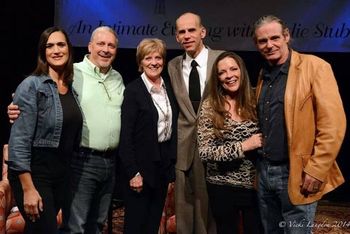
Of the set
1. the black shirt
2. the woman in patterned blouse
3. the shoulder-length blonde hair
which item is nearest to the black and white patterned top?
the woman in patterned blouse

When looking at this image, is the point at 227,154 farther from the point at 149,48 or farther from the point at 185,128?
the point at 149,48

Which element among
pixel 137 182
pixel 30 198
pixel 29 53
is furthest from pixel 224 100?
pixel 29 53

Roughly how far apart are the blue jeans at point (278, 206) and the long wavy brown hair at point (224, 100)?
25cm

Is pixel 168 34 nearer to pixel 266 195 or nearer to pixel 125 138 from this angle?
pixel 125 138

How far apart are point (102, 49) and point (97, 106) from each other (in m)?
0.34

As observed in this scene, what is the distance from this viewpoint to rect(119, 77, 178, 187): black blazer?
2.69 m

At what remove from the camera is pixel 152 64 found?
2768 millimetres

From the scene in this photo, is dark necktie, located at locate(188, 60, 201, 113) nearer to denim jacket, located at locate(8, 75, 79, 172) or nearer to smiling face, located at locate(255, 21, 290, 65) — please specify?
smiling face, located at locate(255, 21, 290, 65)

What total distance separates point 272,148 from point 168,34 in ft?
9.19

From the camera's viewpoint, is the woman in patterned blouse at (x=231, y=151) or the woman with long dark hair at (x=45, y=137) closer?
the woman with long dark hair at (x=45, y=137)

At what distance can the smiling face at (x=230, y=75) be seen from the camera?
253 cm

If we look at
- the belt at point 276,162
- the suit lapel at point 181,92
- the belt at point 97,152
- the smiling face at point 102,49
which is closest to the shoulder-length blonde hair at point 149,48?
the smiling face at point 102,49

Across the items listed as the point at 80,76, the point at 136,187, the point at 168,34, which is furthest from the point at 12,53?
the point at 136,187

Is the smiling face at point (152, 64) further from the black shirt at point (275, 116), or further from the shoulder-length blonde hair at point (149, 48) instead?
the black shirt at point (275, 116)
